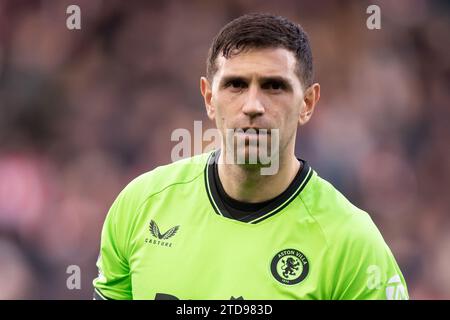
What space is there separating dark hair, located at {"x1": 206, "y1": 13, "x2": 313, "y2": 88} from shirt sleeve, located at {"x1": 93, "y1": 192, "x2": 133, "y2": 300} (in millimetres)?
849

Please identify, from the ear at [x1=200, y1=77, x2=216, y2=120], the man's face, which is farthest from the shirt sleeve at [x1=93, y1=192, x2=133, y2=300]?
the man's face

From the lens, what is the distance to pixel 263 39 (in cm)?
357

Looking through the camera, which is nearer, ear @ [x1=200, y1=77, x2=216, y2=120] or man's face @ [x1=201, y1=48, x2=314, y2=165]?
man's face @ [x1=201, y1=48, x2=314, y2=165]

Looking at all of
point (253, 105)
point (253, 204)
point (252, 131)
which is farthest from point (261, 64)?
point (253, 204)

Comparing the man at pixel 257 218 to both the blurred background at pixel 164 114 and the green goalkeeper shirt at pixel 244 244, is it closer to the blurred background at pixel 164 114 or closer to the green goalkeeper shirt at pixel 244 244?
the green goalkeeper shirt at pixel 244 244

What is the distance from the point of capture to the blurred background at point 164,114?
23.9 feet

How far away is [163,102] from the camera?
7773 millimetres

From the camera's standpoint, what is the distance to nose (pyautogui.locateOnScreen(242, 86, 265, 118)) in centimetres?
345

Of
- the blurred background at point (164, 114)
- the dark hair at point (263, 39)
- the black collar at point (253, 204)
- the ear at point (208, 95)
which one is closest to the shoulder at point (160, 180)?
the black collar at point (253, 204)

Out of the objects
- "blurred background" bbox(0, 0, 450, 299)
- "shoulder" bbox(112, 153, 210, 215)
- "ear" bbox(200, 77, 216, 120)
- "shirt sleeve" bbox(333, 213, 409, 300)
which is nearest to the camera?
"shirt sleeve" bbox(333, 213, 409, 300)

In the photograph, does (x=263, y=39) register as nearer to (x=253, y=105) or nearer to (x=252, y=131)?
(x=253, y=105)

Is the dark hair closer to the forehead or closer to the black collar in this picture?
the forehead

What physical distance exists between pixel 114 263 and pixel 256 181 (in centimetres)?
85

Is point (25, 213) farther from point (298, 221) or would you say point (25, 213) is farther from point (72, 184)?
point (298, 221)
